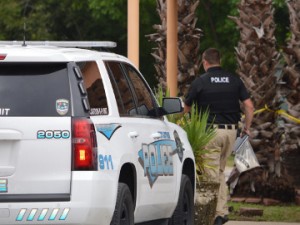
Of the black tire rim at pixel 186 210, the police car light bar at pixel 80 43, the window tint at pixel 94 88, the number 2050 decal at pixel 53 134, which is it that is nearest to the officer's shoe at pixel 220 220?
the black tire rim at pixel 186 210

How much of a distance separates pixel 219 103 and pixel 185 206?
7.74 ft

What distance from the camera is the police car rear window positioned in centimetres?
907

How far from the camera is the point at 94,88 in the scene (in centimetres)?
961

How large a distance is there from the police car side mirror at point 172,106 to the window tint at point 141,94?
0.38 ft

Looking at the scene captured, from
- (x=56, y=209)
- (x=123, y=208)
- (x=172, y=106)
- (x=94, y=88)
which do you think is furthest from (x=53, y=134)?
(x=172, y=106)

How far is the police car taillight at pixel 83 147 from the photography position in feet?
29.4

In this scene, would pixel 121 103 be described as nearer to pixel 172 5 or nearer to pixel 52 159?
pixel 52 159

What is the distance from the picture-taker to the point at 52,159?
8.95 m

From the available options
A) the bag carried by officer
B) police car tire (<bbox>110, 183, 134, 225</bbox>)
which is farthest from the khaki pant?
police car tire (<bbox>110, 183, 134, 225</bbox>)

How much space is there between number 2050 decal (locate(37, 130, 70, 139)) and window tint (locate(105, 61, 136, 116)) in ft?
3.70

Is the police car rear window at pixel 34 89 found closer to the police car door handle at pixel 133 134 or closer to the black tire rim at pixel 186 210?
the police car door handle at pixel 133 134

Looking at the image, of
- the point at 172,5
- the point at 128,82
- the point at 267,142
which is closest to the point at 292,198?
the point at 267,142

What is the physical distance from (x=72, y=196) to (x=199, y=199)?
5.01 m

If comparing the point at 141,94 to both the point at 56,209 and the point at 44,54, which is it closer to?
the point at 44,54
